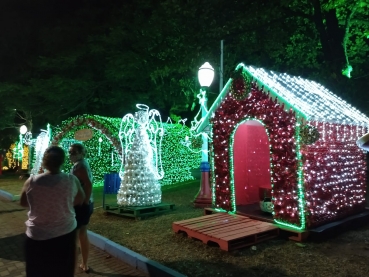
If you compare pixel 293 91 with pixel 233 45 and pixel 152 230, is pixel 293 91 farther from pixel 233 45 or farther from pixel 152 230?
pixel 233 45

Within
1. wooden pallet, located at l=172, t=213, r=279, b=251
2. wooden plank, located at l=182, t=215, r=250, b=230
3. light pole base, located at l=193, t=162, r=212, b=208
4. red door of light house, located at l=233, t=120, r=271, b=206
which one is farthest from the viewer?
light pole base, located at l=193, t=162, r=212, b=208

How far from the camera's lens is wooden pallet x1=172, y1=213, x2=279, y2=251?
6.19 meters

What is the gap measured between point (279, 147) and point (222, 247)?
2.30 metres

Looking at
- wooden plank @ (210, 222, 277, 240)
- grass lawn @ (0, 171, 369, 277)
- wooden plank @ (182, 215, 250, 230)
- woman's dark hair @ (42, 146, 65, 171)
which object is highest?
woman's dark hair @ (42, 146, 65, 171)

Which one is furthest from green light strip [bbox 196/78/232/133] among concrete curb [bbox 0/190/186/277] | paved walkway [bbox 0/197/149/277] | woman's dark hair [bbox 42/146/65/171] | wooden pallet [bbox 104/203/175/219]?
woman's dark hair [bbox 42/146/65/171]

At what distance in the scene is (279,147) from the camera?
273 inches

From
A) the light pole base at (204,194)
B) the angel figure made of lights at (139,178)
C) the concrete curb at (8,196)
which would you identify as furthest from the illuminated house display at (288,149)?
the concrete curb at (8,196)

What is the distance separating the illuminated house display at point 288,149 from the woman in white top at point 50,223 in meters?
4.56

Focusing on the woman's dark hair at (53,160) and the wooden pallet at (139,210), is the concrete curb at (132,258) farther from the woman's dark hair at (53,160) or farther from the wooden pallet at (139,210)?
the woman's dark hair at (53,160)

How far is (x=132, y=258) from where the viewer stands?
19.0 feet

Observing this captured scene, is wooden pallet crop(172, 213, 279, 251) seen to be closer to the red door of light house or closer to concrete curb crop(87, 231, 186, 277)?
concrete curb crop(87, 231, 186, 277)

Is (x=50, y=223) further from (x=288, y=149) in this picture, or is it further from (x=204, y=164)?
(x=204, y=164)

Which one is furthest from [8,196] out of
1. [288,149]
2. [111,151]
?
[288,149]

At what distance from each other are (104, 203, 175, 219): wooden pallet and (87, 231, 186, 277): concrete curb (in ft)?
5.64
